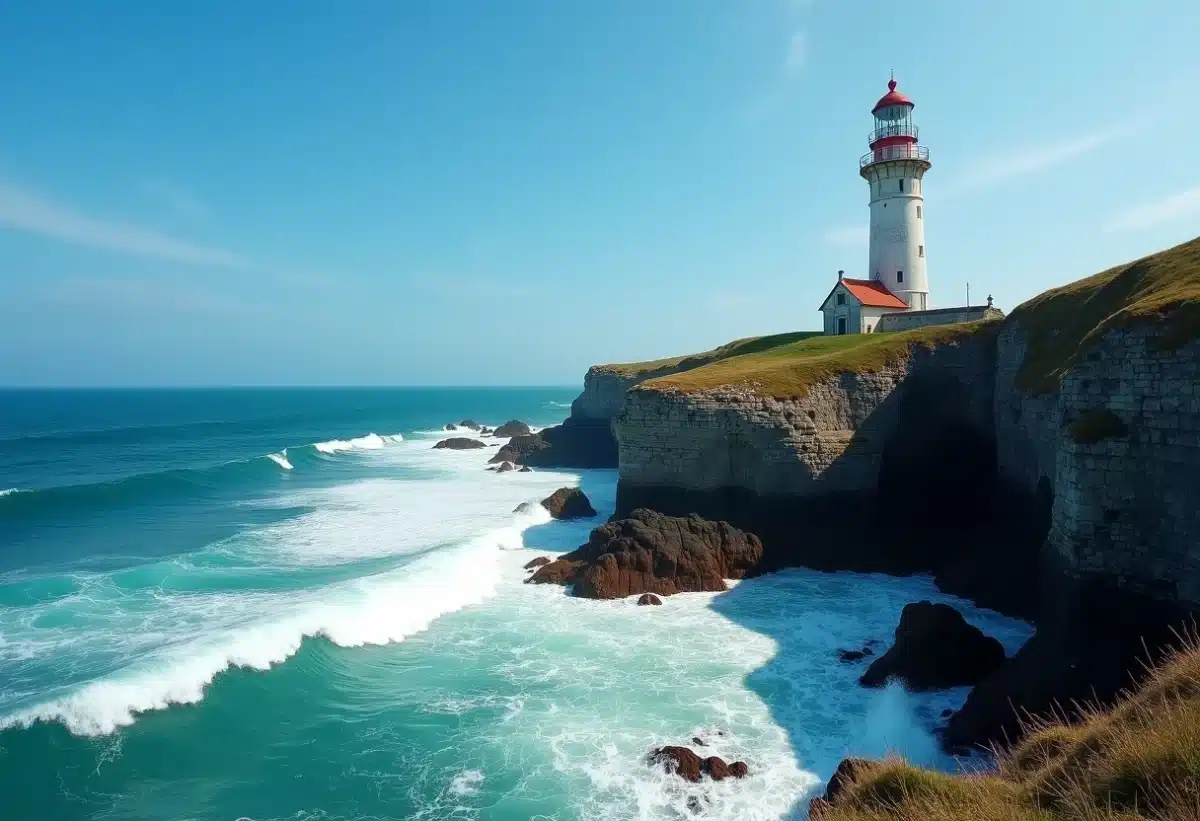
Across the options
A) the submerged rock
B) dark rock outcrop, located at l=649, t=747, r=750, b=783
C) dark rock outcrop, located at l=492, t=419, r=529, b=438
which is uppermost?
dark rock outcrop, located at l=492, t=419, r=529, b=438

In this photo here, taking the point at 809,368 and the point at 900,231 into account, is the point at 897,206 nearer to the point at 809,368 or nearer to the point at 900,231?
the point at 900,231

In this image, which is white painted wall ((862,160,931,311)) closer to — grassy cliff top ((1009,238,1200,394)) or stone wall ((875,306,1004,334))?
stone wall ((875,306,1004,334))

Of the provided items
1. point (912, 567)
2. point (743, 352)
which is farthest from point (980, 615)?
point (743, 352)

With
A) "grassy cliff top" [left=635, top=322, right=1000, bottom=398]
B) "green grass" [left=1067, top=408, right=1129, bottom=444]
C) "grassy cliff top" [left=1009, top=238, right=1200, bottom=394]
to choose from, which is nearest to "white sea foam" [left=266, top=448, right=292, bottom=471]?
"grassy cliff top" [left=635, top=322, right=1000, bottom=398]

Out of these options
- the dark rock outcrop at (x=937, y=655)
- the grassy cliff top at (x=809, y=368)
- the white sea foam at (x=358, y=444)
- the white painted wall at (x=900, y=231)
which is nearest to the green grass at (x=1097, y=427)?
the dark rock outcrop at (x=937, y=655)

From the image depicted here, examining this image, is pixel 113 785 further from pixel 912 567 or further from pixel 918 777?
pixel 912 567

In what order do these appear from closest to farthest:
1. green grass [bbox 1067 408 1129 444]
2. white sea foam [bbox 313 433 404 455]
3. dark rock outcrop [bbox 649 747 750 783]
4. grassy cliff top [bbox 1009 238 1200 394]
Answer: dark rock outcrop [bbox 649 747 750 783]
grassy cliff top [bbox 1009 238 1200 394]
green grass [bbox 1067 408 1129 444]
white sea foam [bbox 313 433 404 455]
